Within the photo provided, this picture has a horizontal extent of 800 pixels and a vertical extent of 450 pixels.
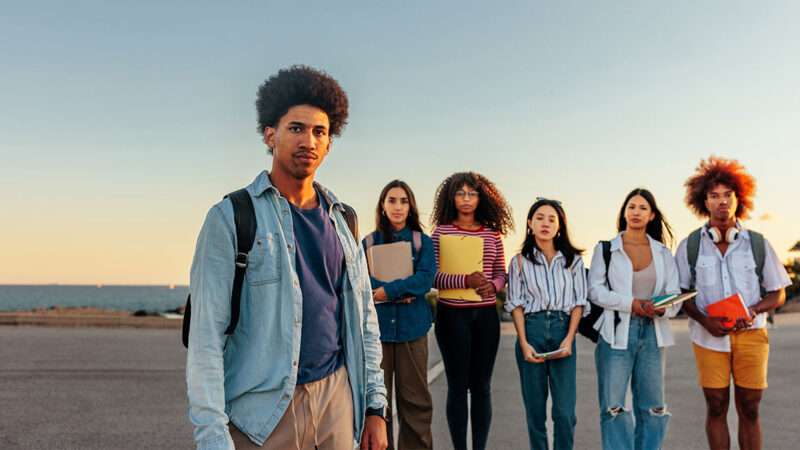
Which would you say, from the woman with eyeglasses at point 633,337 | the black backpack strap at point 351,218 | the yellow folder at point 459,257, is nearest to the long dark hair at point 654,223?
the woman with eyeglasses at point 633,337

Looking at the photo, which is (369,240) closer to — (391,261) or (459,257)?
(391,261)

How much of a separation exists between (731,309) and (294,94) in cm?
441

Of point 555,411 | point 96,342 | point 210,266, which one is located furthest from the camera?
point 96,342

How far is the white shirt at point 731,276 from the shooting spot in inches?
235

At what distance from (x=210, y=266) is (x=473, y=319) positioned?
11.3 feet

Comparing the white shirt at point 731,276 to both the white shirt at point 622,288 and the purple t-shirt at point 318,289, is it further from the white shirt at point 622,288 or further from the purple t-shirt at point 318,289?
the purple t-shirt at point 318,289

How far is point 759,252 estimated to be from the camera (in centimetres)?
602

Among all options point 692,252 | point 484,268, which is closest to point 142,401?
point 484,268

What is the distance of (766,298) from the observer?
19.6 ft

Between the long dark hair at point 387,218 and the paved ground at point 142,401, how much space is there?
2211 millimetres

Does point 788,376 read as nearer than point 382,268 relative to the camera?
No

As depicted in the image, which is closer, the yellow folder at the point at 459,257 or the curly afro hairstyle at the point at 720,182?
the yellow folder at the point at 459,257

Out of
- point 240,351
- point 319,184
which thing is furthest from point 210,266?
point 319,184

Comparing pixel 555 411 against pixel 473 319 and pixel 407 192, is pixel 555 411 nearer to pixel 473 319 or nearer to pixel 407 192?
pixel 473 319
